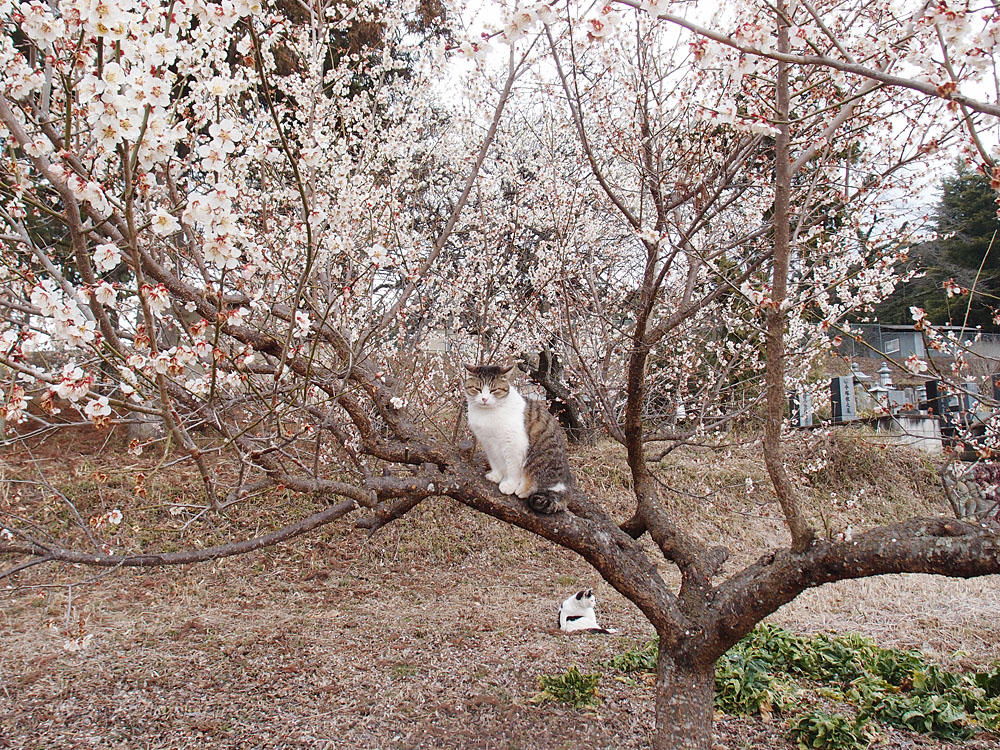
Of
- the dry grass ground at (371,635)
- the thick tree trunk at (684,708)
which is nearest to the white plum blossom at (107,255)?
the dry grass ground at (371,635)

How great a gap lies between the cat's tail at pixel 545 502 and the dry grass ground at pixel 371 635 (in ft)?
3.61

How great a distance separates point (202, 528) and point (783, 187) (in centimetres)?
633

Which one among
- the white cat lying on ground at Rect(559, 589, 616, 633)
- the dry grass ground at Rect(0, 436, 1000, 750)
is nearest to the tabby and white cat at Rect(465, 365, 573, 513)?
the dry grass ground at Rect(0, 436, 1000, 750)

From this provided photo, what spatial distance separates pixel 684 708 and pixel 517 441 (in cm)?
135

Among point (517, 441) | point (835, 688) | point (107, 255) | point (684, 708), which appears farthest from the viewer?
point (835, 688)

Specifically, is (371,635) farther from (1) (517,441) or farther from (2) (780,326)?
(2) (780,326)

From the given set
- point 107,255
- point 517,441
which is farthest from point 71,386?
point 517,441

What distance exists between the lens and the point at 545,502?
115 inches

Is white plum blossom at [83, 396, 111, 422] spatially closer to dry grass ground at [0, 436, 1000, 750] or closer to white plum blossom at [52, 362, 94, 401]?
white plum blossom at [52, 362, 94, 401]

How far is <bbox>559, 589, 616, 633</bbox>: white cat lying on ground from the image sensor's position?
4.66 metres

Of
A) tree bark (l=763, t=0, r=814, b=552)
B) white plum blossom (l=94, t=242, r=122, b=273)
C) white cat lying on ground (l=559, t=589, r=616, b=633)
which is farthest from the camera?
white cat lying on ground (l=559, t=589, r=616, b=633)

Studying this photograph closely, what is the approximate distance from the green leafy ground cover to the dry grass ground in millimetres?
104

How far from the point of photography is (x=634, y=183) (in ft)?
23.5

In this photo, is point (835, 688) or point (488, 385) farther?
point (835, 688)
